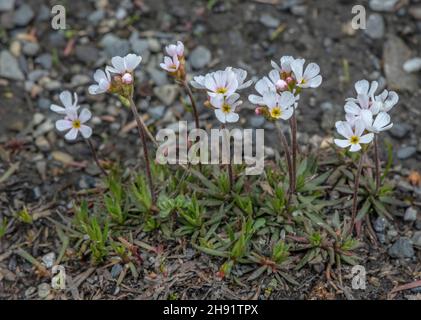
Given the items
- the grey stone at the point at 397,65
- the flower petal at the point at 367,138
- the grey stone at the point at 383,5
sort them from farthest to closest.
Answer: the grey stone at the point at 383,5, the grey stone at the point at 397,65, the flower petal at the point at 367,138

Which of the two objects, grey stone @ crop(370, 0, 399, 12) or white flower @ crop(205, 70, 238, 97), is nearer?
white flower @ crop(205, 70, 238, 97)

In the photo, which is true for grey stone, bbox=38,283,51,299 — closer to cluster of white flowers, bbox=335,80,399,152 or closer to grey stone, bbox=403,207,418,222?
cluster of white flowers, bbox=335,80,399,152

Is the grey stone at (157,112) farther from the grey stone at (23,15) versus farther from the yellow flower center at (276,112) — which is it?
the yellow flower center at (276,112)

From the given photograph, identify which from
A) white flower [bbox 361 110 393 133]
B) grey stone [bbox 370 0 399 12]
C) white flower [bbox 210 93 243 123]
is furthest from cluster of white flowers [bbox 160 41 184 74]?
grey stone [bbox 370 0 399 12]

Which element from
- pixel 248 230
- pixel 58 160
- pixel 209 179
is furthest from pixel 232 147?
pixel 58 160

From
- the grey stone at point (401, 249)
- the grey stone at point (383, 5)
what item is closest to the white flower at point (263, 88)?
the grey stone at point (401, 249)

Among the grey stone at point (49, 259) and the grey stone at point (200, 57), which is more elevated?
the grey stone at point (200, 57)

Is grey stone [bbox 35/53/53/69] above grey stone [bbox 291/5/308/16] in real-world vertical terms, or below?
below
